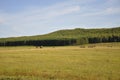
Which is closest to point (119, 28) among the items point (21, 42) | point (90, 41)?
point (90, 41)

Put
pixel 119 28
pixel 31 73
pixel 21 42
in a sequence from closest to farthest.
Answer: pixel 31 73 < pixel 21 42 < pixel 119 28

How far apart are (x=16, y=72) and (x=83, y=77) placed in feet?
27.9

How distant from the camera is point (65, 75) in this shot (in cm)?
2467

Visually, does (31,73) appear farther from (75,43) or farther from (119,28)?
(119,28)

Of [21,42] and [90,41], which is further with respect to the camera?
[21,42]

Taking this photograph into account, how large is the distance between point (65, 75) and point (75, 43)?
117933 millimetres

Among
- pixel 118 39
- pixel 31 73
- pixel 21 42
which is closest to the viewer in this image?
pixel 31 73

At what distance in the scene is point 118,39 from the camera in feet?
421

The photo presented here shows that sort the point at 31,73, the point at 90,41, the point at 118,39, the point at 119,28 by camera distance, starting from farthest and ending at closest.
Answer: the point at 119,28, the point at 90,41, the point at 118,39, the point at 31,73

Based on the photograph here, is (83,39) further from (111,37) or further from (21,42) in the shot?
(21,42)

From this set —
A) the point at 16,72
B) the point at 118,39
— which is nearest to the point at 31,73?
the point at 16,72

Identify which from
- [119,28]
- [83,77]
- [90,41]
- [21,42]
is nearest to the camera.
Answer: [83,77]

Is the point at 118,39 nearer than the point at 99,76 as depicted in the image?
No

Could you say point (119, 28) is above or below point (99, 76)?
above
